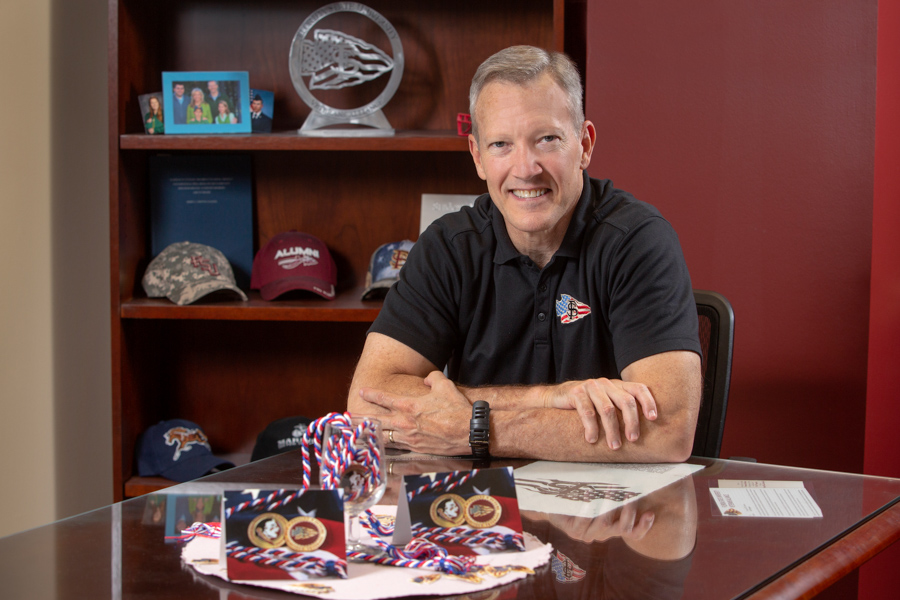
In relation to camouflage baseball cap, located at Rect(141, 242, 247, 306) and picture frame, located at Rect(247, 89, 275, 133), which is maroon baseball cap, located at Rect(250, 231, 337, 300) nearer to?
camouflage baseball cap, located at Rect(141, 242, 247, 306)

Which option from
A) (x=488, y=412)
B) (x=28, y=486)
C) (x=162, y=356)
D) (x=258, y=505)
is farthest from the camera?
(x=162, y=356)

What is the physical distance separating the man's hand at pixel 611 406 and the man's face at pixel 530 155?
42cm

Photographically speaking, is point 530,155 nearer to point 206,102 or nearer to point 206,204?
point 206,102

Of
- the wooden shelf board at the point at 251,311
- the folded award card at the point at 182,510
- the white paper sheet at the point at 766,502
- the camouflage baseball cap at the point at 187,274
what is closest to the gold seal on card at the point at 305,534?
the folded award card at the point at 182,510

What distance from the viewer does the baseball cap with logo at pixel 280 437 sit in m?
2.54

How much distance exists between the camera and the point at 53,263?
255cm

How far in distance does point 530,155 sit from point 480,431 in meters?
0.59

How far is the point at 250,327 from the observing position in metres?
2.88

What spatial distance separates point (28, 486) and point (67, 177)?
95 cm

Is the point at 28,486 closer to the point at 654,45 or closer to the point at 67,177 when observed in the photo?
the point at 67,177

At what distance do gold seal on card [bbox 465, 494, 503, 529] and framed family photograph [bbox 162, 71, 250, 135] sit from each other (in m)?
1.87

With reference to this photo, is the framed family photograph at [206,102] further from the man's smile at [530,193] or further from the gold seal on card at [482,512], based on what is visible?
the gold seal on card at [482,512]

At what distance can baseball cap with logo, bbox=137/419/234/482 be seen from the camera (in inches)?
98.6

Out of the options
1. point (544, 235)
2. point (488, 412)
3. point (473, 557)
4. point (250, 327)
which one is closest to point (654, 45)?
point (544, 235)
